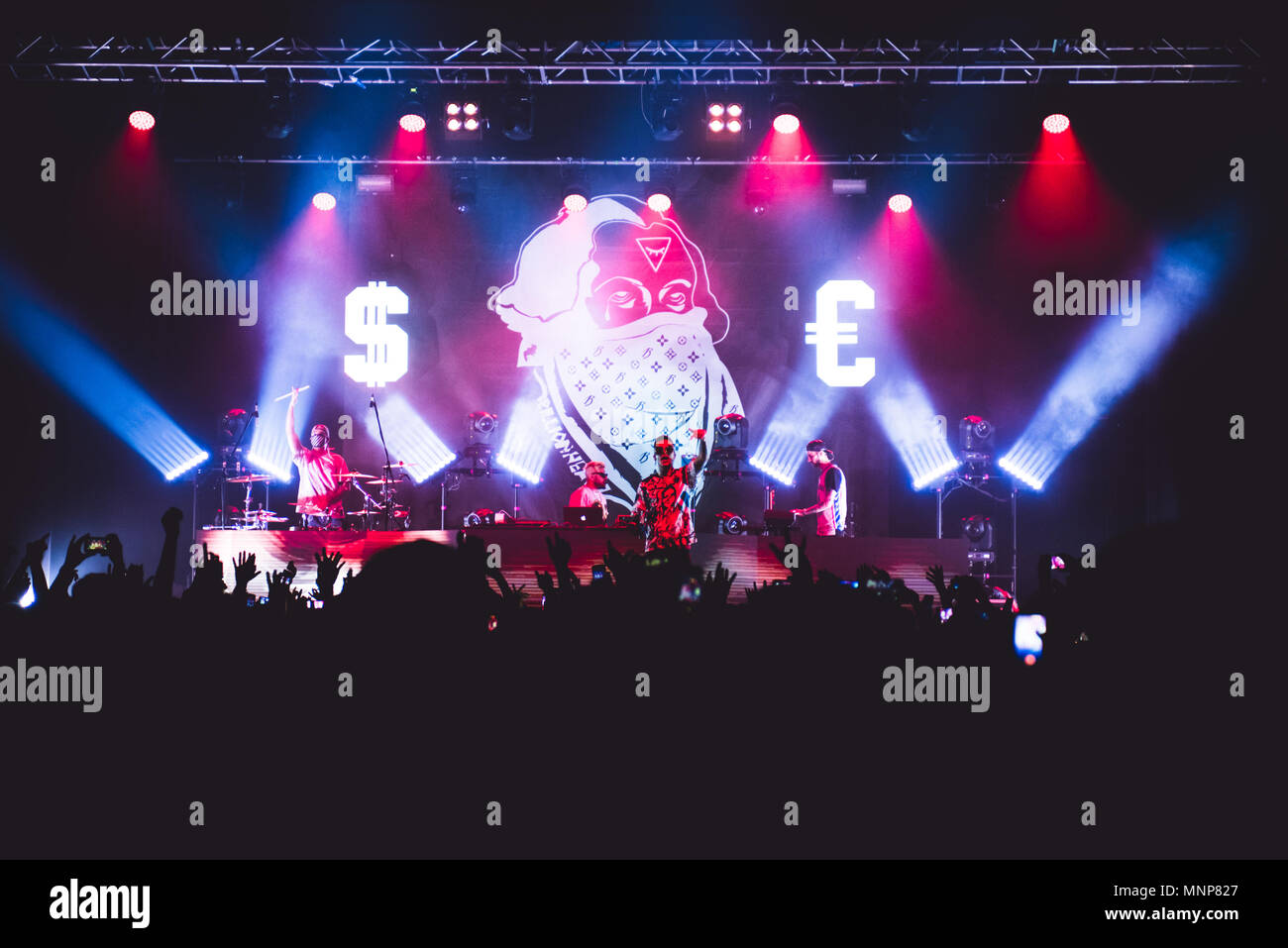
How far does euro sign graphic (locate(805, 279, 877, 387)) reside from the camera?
38.7 feet

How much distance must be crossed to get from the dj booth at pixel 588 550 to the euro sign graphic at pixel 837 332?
3.24m

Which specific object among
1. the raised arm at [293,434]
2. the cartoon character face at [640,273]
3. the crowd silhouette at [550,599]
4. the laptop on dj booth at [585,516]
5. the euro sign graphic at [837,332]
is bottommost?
the crowd silhouette at [550,599]

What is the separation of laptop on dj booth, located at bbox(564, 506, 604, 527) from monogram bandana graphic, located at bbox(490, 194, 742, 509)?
279 cm

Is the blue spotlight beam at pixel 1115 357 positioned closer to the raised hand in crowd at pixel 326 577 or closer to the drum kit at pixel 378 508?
the drum kit at pixel 378 508

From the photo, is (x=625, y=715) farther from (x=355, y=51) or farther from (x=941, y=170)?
(x=941, y=170)

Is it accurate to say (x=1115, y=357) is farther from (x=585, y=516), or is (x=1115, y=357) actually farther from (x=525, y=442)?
(x=525, y=442)

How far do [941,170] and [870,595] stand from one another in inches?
398

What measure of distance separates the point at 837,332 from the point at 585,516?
4500 millimetres

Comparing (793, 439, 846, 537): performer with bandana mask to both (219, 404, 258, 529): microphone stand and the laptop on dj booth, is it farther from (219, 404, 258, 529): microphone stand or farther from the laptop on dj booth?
(219, 404, 258, 529): microphone stand

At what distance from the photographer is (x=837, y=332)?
11.9 metres

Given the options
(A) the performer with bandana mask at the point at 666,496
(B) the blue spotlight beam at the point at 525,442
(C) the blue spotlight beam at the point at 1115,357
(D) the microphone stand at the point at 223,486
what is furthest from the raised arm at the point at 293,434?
(C) the blue spotlight beam at the point at 1115,357

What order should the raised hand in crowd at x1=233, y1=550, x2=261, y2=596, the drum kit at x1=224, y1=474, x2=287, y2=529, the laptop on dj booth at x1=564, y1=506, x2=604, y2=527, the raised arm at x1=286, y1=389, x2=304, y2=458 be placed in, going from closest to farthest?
the raised hand in crowd at x1=233, y1=550, x2=261, y2=596 < the laptop on dj booth at x1=564, y1=506, x2=604, y2=527 < the drum kit at x1=224, y1=474, x2=287, y2=529 < the raised arm at x1=286, y1=389, x2=304, y2=458

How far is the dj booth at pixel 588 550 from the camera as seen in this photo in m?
8.16

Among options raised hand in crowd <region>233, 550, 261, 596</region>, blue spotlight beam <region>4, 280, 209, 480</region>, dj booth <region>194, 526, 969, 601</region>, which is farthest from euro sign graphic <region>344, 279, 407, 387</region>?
raised hand in crowd <region>233, 550, 261, 596</region>
